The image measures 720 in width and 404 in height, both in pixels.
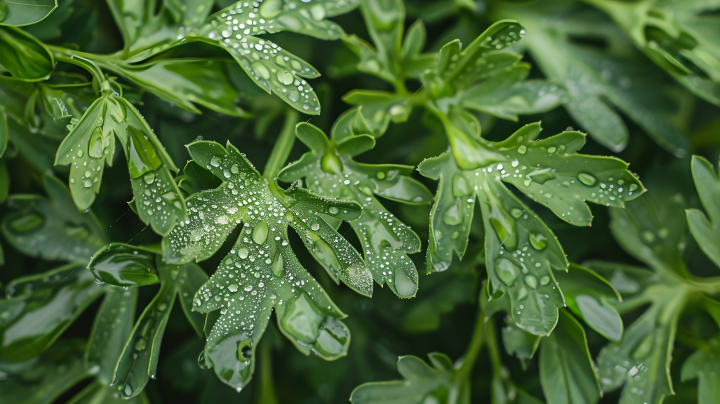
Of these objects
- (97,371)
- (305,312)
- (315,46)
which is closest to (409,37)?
(315,46)

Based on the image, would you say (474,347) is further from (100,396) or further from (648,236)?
(100,396)

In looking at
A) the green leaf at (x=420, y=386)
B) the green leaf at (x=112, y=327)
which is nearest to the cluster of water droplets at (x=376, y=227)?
the green leaf at (x=420, y=386)

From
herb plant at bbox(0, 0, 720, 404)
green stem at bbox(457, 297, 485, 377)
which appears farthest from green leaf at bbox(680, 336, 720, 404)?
green stem at bbox(457, 297, 485, 377)

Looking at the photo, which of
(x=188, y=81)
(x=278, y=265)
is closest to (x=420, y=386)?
(x=278, y=265)

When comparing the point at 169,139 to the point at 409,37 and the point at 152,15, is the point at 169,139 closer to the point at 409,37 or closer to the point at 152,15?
the point at 152,15

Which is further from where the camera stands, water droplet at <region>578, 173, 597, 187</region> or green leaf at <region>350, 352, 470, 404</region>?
green leaf at <region>350, 352, 470, 404</region>

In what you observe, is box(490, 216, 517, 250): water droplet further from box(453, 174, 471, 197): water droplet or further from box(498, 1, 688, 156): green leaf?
box(498, 1, 688, 156): green leaf
